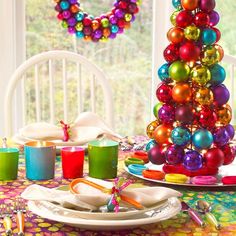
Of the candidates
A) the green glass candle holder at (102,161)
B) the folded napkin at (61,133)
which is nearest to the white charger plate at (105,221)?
the green glass candle holder at (102,161)

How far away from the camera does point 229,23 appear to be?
302 centimetres

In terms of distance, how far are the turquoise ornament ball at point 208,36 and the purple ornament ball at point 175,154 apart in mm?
237

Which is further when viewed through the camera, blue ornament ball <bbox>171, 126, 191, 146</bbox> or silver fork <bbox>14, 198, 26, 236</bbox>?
blue ornament ball <bbox>171, 126, 191, 146</bbox>

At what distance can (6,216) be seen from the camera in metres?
1.00

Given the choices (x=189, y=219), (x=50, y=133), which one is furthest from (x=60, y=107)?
(x=189, y=219)

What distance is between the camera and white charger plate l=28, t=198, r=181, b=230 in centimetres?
90

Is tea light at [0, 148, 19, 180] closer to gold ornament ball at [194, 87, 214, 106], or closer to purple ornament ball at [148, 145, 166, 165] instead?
purple ornament ball at [148, 145, 166, 165]

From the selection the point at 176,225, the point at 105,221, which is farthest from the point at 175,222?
the point at 105,221

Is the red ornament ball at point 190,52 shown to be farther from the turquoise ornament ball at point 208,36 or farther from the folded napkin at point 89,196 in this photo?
the folded napkin at point 89,196

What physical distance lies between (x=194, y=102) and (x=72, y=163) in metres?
0.31

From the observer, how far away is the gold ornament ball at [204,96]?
1.20 meters

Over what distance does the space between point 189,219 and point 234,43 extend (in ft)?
7.16

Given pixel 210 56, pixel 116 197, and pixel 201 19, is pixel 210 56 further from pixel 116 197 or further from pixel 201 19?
pixel 116 197

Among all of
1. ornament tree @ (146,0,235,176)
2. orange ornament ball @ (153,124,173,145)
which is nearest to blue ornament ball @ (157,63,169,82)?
ornament tree @ (146,0,235,176)
